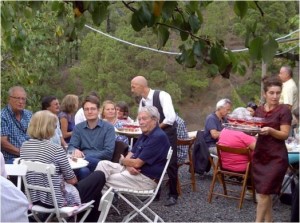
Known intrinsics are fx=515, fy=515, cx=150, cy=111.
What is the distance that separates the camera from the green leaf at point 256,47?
1104 mm

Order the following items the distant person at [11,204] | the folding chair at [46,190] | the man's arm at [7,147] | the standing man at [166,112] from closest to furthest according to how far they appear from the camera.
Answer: the distant person at [11,204] < the folding chair at [46,190] < the man's arm at [7,147] < the standing man at [166,112]

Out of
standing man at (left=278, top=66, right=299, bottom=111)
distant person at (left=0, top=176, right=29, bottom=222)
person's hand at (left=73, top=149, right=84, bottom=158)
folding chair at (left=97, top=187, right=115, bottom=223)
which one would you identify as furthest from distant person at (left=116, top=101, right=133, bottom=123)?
distant person at (left=0, top=176, right=29, bottom=222)

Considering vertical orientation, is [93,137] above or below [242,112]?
below

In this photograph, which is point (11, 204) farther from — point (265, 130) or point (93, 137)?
point (93, 137)

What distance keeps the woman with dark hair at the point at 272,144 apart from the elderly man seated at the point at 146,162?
33.4 inches

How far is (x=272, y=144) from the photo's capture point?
165 inches

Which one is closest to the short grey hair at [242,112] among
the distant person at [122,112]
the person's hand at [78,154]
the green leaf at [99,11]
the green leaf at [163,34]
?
the person's hand at [78,154]

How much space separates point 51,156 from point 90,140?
129 cm

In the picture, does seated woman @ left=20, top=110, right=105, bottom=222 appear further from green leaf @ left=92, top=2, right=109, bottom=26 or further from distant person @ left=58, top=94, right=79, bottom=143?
green leaf @ left=92, top=2, right=109, bottom=26

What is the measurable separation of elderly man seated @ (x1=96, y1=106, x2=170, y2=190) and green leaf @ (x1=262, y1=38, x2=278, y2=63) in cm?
352

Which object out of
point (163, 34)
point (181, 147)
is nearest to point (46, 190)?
point (181, 147)

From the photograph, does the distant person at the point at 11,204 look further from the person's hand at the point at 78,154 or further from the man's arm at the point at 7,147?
the man's arm at the point at 7,147

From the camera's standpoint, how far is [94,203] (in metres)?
4.52

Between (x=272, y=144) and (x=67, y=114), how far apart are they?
11.1ft
